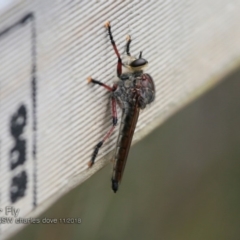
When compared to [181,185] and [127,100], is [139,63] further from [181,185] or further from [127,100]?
[181,185]

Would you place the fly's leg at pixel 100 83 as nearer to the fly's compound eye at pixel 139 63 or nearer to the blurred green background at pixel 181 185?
the fly's compound eye at pixel 139 63

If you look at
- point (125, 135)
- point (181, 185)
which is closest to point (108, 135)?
point (125, 135)

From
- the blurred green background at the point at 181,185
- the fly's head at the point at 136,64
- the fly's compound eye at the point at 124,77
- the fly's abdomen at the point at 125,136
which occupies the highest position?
the fly's head at the point at 136,64

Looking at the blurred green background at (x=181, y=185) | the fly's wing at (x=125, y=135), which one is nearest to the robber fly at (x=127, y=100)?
the fly's wing at (x=125, y=135)

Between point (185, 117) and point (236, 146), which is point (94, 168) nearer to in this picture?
point (185, 117)

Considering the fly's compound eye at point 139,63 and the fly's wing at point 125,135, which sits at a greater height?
the fly's compound eye at point 139,63

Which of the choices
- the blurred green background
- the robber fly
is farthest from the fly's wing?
the blurred green background

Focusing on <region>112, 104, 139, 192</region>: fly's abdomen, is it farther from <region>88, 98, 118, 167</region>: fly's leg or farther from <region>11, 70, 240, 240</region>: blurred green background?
<region>11, 70, 240, 240</region>: blurred green background
